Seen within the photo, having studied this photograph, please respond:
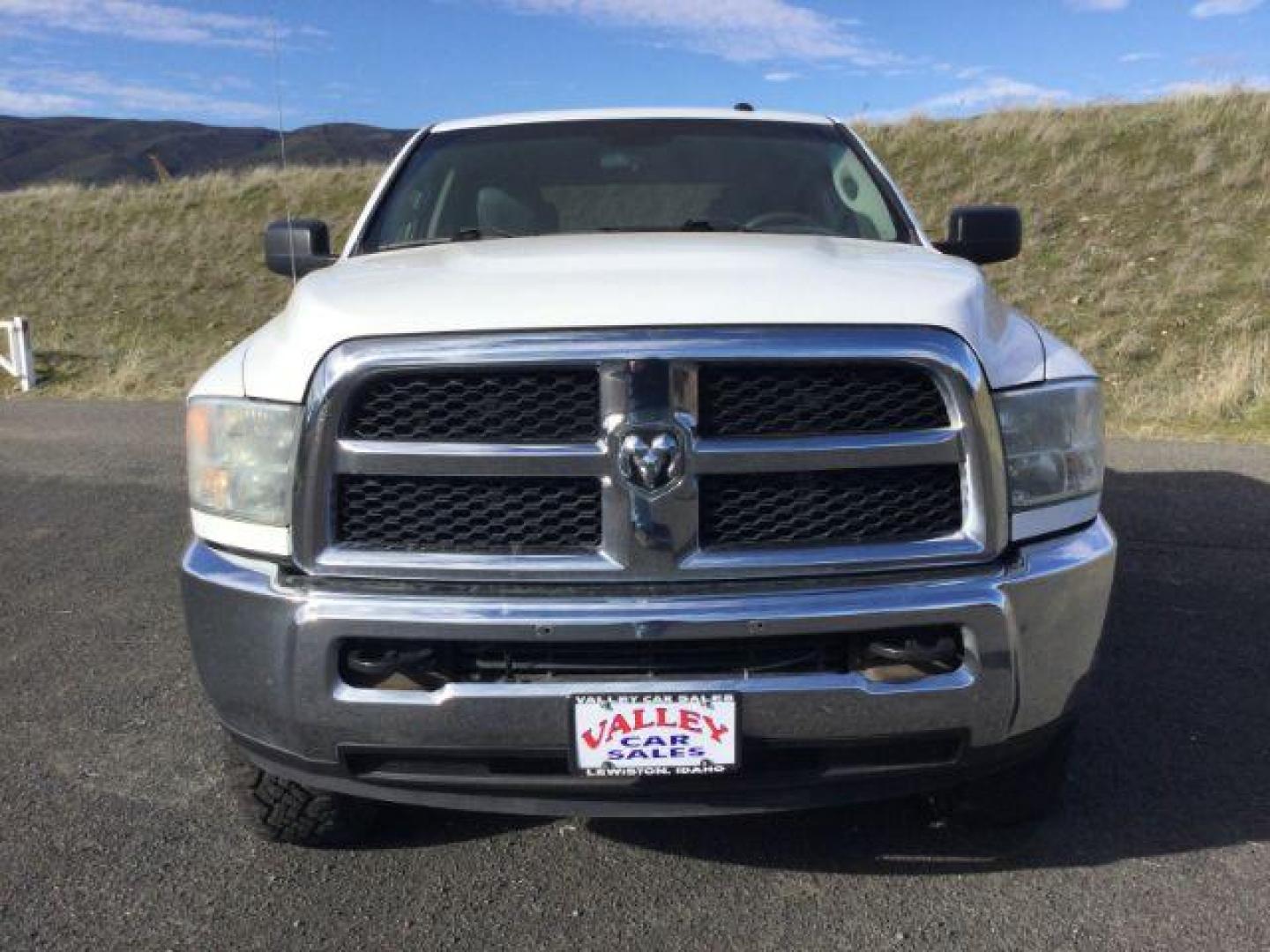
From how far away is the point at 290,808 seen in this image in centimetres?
269

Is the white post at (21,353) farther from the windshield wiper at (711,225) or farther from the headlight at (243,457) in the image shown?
the headlight at (243,457)

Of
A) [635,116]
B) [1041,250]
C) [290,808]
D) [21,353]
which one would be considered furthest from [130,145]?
[290,808]

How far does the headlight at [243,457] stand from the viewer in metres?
2.32

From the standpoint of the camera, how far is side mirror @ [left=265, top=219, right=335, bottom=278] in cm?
379

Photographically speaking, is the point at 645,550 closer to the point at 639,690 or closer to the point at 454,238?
the point at 639,690

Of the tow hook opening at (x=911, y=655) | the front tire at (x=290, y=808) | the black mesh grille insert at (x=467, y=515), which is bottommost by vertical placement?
the front tire at (x=290, y=808)

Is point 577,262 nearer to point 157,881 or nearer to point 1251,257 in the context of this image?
point 157,881

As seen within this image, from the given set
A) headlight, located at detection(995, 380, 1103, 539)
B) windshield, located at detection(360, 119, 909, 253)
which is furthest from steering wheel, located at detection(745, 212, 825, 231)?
headlight, located at detection(995, 380, 1103, 539)

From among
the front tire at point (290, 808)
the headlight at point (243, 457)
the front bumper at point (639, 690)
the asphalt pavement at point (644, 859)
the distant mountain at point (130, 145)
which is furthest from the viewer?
the distant mountain at point (130, 145)

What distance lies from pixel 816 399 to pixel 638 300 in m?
0.41

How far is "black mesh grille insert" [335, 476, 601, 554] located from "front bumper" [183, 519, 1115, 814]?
4.3 inches

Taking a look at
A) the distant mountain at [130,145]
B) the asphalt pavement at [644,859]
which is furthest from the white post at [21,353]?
the distant mountain at [130,145]

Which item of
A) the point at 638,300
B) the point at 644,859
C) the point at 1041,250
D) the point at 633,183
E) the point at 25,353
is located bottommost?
the point at 25,353

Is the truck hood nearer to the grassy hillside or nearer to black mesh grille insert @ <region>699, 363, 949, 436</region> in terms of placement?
black mesh grille insert @ <region>699, 363, 949, 436</region>
